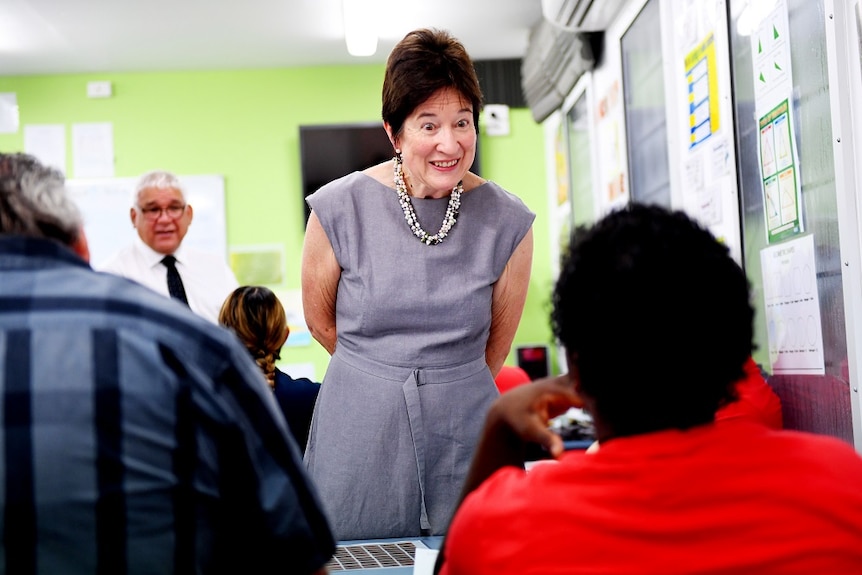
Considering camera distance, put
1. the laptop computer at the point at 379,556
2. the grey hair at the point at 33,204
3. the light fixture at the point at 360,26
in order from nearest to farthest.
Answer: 1. the grey hair at the point at 33,204
2. the laptop computer at the point at 379,556
3. the light fixture at the point at 360,26

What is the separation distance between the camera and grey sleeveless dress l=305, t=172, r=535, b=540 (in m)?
1.65

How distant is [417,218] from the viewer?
1.75 m

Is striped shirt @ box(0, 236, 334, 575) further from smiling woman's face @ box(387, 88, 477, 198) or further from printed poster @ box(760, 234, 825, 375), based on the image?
printed poster @ box(760, 234, 825, 375)

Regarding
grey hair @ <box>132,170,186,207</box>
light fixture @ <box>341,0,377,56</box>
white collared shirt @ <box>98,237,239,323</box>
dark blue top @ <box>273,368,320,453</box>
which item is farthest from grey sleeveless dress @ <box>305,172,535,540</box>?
light fixture @ <box>341,0,377,56</box>

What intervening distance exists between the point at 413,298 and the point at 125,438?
876mm

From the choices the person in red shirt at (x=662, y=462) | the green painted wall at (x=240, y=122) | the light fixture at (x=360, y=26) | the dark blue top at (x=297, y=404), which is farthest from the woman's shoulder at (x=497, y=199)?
the green painted wall at (x=240, y=122)

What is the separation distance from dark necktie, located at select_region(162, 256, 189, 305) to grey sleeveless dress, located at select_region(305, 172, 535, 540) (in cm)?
179

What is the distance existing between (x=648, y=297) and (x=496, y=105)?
20.7ft

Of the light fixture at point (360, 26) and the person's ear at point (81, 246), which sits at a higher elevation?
the light fixture at point (360, 26)

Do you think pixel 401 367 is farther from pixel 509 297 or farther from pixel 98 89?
pixel 98 89

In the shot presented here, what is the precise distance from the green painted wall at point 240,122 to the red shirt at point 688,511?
6073 mm

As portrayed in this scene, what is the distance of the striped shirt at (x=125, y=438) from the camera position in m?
0.83

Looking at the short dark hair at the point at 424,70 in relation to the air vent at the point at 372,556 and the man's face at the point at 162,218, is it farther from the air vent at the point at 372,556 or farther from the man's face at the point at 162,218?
the man's face at the point at 162,218

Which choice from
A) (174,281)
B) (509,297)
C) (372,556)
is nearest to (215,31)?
(174,281)
